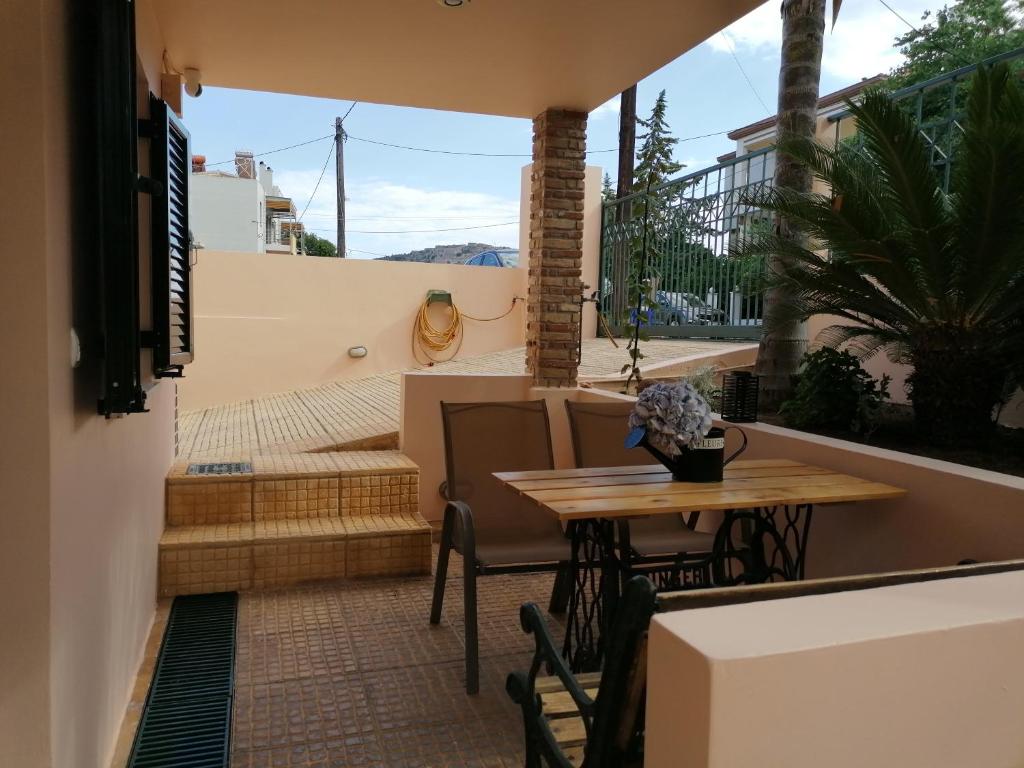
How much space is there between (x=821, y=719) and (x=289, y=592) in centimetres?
316

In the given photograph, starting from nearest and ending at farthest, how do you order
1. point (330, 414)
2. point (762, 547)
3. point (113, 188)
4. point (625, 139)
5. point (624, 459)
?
point (113, 188), point (762, 547), point (624, 459), point (330, 414), point (625, 139)

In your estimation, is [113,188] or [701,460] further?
[701,460]

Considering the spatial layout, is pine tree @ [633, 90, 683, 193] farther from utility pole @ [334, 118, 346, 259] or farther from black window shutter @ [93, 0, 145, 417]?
utility pole @ [334, 118, 346, 259]

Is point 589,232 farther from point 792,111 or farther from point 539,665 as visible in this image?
point 539,665

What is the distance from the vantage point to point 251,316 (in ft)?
26.7

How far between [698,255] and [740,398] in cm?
351

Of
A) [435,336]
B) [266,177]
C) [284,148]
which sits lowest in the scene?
[435,336]

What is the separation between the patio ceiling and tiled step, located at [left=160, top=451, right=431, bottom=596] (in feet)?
7.19

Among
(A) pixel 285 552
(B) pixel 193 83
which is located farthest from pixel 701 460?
(B) pixel 193 83

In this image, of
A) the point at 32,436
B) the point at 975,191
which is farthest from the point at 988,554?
the point at 32,436

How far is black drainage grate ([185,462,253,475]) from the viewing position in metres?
4.06

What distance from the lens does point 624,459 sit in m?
3.48

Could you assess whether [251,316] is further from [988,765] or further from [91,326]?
[988,765]

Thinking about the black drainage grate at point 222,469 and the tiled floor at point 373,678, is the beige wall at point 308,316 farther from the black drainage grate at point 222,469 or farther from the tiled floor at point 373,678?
the tiled floor at point 373,678
